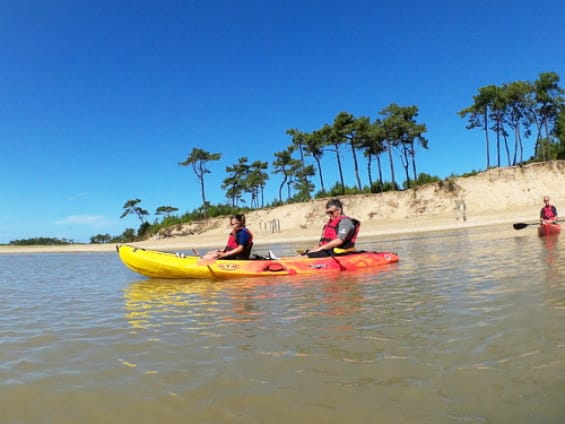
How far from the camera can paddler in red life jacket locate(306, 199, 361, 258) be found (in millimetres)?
9516

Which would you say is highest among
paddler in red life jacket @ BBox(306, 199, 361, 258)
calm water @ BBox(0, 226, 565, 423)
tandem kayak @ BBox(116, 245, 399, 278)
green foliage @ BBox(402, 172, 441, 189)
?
green foliage @ BBox(402, 172, 441, 189)

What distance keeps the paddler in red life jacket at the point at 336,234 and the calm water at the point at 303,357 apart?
293cm

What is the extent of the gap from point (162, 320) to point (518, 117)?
139ft

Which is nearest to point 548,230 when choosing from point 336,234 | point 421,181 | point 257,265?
point 336,234

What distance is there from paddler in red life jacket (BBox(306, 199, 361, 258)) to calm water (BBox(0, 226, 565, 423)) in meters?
2.93

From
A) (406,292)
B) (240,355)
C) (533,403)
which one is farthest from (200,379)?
(406,292)

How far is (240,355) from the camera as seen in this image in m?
3.57

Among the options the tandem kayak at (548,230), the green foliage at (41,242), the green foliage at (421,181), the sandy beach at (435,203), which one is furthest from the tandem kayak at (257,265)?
the green foliage at (41,242)

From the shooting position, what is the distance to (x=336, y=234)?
9.70m

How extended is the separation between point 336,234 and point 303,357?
A: 252 inches

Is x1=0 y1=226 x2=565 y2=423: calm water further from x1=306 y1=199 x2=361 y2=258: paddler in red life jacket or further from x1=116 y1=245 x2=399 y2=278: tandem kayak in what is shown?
x1=306 y1=199 x2=361 y2=258: paddler in red life jacket

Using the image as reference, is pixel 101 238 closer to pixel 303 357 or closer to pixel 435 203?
pixel 435 203

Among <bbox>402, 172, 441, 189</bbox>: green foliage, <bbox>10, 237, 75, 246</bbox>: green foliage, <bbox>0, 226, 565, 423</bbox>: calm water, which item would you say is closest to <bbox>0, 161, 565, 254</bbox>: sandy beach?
<bbox>402, 172, 441, 189</bbox>: green foliage

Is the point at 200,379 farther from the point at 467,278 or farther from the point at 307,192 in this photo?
the point at 307,192
